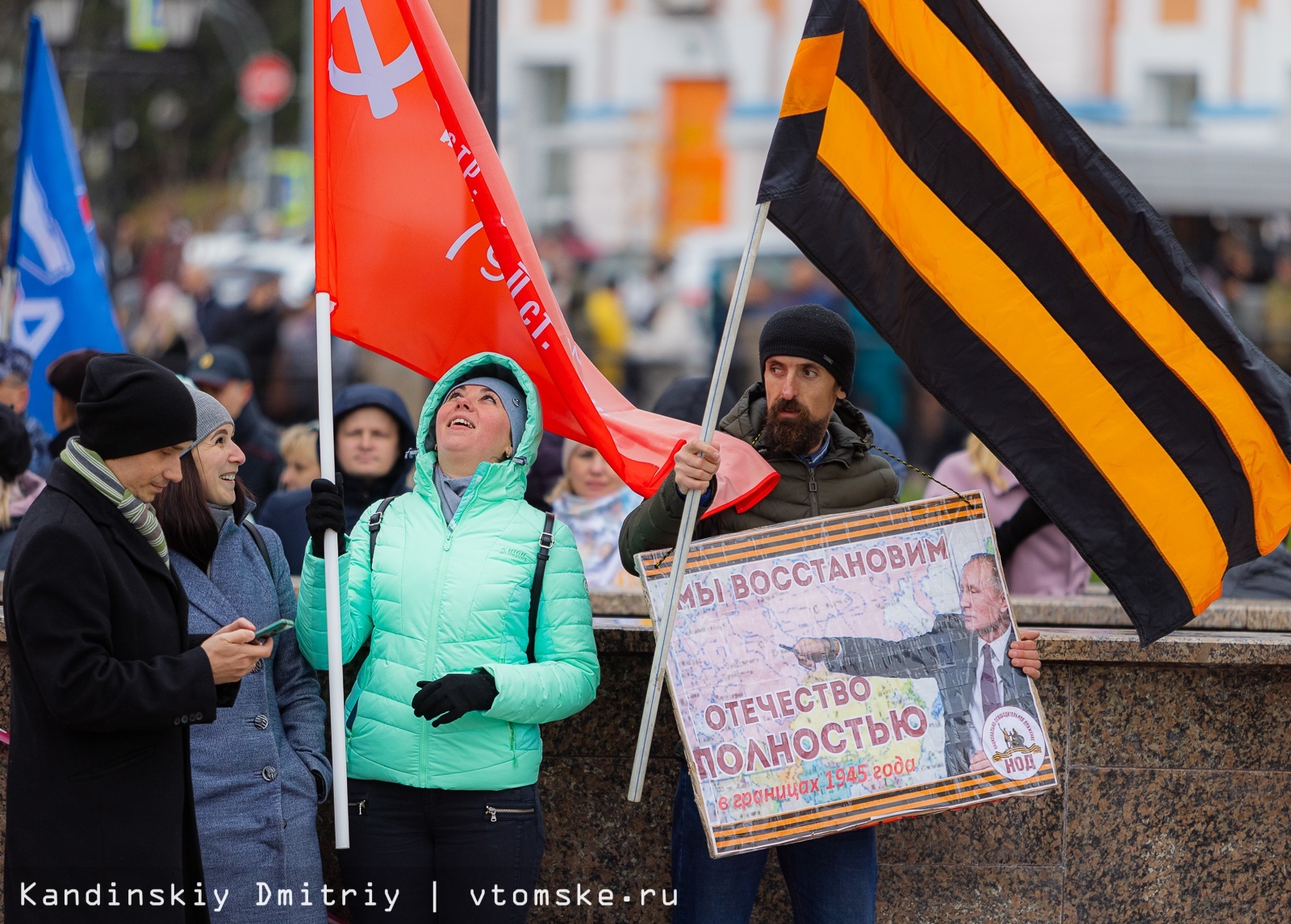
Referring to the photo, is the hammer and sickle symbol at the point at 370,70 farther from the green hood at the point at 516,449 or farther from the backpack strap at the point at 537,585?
the backpack strap at the point at 537,585

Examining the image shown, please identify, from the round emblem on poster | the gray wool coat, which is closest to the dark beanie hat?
the gray wool coat

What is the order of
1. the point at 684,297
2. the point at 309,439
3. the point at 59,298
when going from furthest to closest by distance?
the point at 684,297
the point at 59,298
the point at 309,439

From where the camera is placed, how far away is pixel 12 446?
19.7 ft

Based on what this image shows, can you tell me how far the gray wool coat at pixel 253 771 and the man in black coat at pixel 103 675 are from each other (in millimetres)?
253

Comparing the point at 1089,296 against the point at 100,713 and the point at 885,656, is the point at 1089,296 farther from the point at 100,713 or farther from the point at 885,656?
the point at 100,713

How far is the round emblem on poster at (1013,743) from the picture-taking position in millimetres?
4363

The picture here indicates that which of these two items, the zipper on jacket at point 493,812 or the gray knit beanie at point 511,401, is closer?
the zipper on jacket at point 493,812

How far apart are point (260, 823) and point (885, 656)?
1.70 m

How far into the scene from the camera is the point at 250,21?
40688 mm

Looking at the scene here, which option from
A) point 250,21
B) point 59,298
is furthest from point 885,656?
point 250,21

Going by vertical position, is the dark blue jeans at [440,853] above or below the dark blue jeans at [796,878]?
above

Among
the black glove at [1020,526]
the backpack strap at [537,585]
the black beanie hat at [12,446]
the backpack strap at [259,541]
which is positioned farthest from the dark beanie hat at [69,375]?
the black glove at [1020,526]

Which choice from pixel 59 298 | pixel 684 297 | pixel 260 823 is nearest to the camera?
pixel 260 823

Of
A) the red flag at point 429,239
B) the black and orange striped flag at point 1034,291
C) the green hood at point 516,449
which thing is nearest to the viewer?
the black and orange striped flag at point 1034,291
